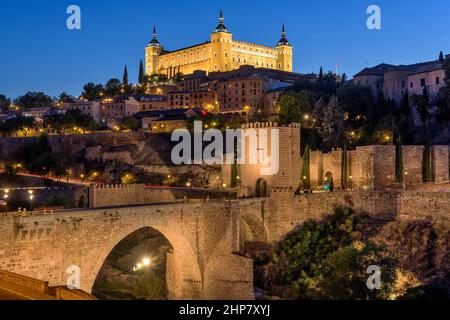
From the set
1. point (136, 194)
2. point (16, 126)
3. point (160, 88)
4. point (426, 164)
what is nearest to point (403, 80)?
point (426, 164)

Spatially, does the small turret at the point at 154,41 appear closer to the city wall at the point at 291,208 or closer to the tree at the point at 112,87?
the tree at the point at 112,87

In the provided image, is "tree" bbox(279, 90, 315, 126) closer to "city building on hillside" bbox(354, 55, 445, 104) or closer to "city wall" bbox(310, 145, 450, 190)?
"city building on hillside" bbox(354, 55, 445, 104)

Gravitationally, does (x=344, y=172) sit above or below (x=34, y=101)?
below

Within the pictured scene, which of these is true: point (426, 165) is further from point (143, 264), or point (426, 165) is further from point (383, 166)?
point (143, 264)

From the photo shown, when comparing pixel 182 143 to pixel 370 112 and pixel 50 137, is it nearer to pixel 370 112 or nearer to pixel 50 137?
pixel 50 137

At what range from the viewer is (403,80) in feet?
202

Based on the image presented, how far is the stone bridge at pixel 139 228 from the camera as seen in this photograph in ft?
64.9

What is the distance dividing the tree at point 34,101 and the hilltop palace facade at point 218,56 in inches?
1134

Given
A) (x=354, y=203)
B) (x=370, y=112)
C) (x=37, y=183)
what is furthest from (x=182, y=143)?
(x=354, y=203)

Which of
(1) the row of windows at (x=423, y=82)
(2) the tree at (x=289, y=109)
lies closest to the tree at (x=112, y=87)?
(2) the tree at (x=289, y=109)

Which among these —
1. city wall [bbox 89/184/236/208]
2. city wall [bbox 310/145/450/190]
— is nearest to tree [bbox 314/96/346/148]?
city wall [bbox 310/145/450/190]

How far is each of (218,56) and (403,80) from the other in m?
69.8

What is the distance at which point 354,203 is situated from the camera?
113 ft

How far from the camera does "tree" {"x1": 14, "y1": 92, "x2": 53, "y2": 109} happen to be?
124125mm
